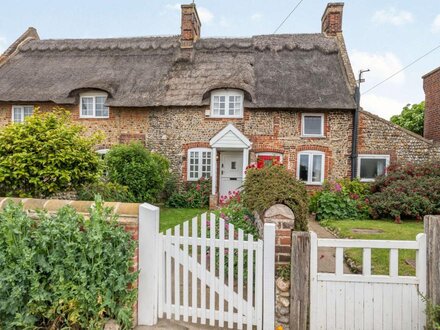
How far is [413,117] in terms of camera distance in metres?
24.1

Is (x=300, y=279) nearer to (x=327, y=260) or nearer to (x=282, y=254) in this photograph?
(x=282, y=254)

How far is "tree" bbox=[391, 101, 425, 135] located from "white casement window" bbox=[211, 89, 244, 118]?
17381 millimetres

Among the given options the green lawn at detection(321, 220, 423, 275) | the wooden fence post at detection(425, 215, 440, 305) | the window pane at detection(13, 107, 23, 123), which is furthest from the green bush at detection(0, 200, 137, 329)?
the window pane at detection(13, 107, 23, 123)

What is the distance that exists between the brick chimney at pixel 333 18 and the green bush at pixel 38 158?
13.7 metres

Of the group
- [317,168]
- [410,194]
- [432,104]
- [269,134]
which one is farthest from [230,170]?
[432,104]

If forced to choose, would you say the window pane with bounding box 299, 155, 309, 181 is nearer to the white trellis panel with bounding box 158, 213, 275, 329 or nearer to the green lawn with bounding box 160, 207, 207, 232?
the green lawn with bounding box 160, 207, 207, 232

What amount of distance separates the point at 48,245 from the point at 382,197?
9387mm

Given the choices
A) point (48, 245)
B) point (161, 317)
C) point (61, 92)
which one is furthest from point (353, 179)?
point (61, 92)

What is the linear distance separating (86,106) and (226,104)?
261 inches

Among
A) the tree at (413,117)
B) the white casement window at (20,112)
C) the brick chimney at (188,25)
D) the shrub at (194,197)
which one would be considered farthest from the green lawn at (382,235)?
the tree at (413,117)

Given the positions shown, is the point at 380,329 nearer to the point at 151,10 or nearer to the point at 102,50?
the point at 151,10

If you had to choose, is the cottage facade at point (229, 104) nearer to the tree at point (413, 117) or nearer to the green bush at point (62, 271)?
the green bush at point (62, 271)

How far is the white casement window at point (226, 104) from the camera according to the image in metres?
12.2

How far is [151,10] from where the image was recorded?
36.3 ft
